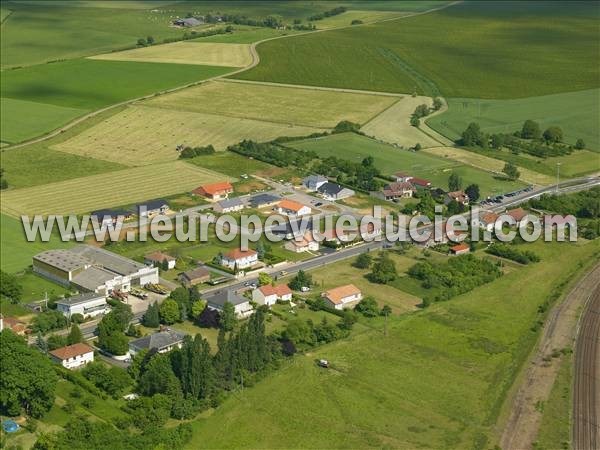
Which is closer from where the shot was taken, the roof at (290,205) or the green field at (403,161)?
the roof at (290,205)

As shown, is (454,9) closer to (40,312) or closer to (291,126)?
(291,126)

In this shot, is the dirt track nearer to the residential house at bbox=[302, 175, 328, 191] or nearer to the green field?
the green field

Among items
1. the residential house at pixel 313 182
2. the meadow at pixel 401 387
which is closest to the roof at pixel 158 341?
the meadow at pixel 401 387

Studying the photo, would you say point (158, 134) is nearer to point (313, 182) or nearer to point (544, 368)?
point (313, 182)

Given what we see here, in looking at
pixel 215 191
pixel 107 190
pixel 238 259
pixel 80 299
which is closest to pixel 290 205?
pixel 215 191

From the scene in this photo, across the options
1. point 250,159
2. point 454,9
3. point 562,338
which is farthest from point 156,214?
point 454,9

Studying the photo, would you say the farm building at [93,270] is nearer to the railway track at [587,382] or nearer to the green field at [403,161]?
the railway track at [587,382]

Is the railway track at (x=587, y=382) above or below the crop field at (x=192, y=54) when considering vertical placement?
below

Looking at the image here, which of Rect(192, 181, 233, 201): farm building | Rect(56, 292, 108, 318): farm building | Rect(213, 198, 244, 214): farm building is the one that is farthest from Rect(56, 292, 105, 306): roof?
Rect(192, 181, 233, 201): farm building
